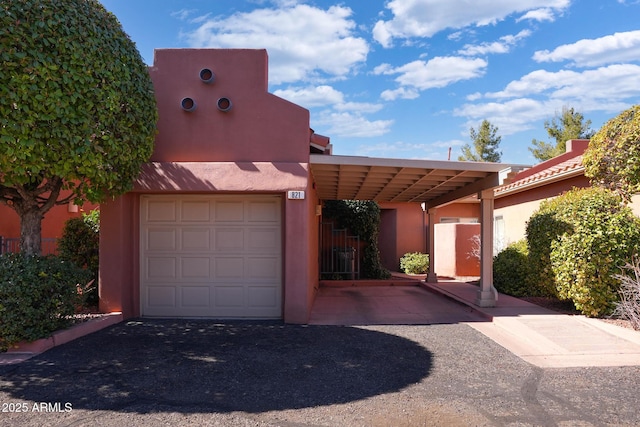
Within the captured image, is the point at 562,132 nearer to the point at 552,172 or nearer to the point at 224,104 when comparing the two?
the point at 552,172

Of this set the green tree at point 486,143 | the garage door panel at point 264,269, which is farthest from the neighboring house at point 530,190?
the green tree at point 486,143

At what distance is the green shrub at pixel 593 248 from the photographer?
7398mm

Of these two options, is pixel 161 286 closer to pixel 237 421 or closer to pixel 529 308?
pixel 237 421

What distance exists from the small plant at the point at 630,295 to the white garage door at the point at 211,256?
578cm

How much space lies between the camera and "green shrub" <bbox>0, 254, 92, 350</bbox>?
5738 mm

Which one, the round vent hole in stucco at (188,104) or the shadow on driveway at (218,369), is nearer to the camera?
the shadow on driveway at (218,369)

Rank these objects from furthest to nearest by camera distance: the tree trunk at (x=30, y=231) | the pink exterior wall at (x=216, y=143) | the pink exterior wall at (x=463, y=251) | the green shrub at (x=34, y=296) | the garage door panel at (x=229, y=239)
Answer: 1. the pink exterior wall at (x=463, y=251)
2. the garage door panel at (x=229, y=239)
3. the pink exterior wall at (x=216, y=143)
4. the tree trunk at (x=30, y=231)
5. the green shrub at (x=34, y=296)

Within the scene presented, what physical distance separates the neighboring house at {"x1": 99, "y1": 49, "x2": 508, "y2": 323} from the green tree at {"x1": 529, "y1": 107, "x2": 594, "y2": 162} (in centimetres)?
1974

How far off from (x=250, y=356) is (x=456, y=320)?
4.16 meters

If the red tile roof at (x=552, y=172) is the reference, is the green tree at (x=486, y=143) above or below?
above

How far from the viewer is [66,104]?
5.67 meters

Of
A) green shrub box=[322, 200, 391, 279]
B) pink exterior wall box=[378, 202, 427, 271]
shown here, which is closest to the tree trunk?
green shrub box=[322, 200, 391, 279]

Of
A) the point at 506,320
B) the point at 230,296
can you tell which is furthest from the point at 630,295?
the point at 230,296

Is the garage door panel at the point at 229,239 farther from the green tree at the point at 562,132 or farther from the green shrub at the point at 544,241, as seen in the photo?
the green tree at the point at 562,132
